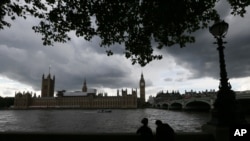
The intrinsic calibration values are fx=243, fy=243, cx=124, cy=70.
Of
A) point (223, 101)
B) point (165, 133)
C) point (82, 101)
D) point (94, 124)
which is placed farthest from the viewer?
point (82, 101)

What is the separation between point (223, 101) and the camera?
22.4ft

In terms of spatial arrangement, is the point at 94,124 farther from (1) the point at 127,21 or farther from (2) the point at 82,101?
(2) the point at 82,101

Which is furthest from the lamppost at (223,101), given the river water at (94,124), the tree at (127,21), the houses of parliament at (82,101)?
the houses of parliament at (82,101)

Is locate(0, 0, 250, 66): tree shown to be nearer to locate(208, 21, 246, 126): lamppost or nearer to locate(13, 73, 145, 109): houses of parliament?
locate(208, 21, 246, 126): lamppost

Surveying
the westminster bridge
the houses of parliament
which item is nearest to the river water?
the westminster bridge

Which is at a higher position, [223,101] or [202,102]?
[223,101]

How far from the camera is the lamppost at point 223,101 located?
6766 millimetres

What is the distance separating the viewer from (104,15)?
740cm

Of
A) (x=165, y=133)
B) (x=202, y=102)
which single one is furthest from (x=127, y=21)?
(x=202, y=102)

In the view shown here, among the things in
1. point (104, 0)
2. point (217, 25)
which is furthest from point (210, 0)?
point (104, 0)

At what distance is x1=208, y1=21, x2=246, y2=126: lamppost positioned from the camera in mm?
6766

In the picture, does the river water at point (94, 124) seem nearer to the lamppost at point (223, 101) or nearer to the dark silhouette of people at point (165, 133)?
the dark silhouette of people at point (165, 133)

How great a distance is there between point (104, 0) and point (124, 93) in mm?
184001

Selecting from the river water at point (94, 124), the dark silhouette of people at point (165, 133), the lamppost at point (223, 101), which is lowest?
the river water at point (94, 124)
